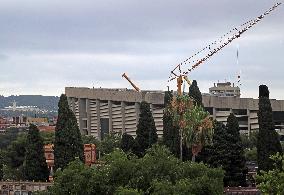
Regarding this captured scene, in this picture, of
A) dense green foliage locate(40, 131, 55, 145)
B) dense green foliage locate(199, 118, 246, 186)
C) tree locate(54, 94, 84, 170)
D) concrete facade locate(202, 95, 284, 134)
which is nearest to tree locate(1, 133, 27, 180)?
dense green foliage locate(40, 131, 55, 145)

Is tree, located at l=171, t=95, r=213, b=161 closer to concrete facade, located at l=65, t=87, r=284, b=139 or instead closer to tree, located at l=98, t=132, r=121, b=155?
tree, located at l=98, t=132, r=121, b=155

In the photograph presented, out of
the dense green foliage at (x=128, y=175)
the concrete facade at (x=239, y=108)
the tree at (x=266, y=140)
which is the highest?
the concrete facade at (x=239, y=108)

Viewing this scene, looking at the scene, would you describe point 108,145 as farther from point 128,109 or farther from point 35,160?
point 35,160

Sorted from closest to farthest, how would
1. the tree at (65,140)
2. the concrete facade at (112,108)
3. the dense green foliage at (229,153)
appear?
the tree at (65,140) → the dense green foliage at (229,153) → the concrete facade at (112,108)

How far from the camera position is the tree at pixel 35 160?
75.9 m

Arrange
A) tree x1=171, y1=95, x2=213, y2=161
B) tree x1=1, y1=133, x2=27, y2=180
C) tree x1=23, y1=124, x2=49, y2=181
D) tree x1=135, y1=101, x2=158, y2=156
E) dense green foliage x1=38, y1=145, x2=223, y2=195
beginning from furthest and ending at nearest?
tree x1=1, y1=133, x2=27, y2=180 → tree x1=135, y1=101, x2=158, y2=156 → tree x1=23, y1=124, x2=49, y2=181 → tree x1=171, y1=95, x2=213, y2=161 → dense green foliage x1=38, y1=145, x2=223, y2=195

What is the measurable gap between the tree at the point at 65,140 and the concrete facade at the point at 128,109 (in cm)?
7583

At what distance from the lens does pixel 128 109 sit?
575 feet

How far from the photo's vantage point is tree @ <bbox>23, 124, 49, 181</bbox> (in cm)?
7594

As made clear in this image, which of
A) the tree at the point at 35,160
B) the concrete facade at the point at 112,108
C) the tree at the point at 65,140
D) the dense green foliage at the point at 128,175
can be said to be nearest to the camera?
the dense green foliage at the point at 128,175

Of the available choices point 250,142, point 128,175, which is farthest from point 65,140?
point 250,142

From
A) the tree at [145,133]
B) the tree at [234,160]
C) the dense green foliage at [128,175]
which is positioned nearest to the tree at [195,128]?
the tree at [234,160]

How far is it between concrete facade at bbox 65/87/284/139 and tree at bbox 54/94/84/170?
7583 cm

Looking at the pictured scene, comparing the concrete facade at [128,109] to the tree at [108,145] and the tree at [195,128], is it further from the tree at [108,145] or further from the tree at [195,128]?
the tree at [195,128]
